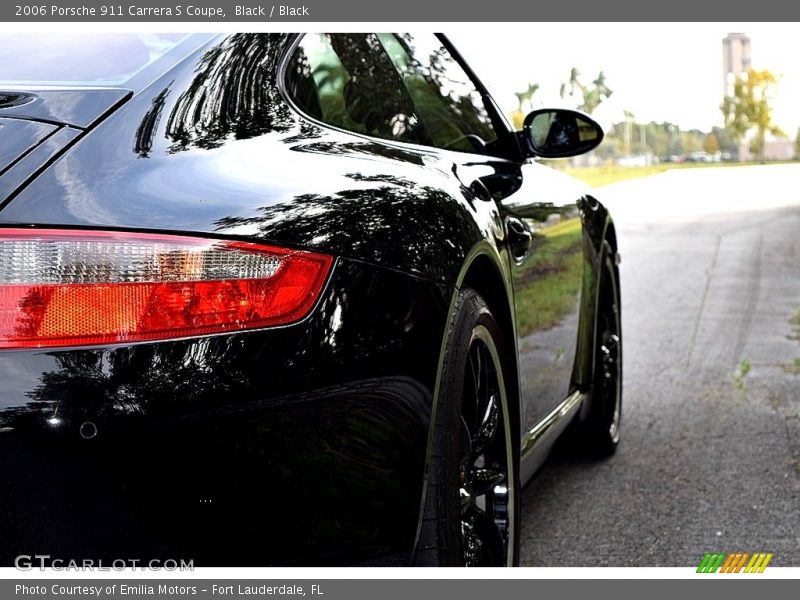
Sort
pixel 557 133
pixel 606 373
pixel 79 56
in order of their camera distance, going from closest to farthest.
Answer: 1. pixel 79 56
2. pixel 557 133
3. pixel 606 373

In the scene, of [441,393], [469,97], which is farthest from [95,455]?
[469,97]

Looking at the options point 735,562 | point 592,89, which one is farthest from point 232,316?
point 592,89

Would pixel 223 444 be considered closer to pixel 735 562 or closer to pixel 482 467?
pixel 482 467

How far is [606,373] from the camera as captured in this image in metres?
4.79

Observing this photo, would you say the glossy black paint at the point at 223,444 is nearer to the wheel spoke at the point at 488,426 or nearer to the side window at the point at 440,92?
the wheel spoke at the point at 488,426

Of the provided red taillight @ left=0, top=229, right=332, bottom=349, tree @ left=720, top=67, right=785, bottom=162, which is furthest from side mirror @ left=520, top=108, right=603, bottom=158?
tree @ left=720, top=67, right=785, bottom=162

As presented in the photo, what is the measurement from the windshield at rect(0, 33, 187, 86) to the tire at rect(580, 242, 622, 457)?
2.56 m

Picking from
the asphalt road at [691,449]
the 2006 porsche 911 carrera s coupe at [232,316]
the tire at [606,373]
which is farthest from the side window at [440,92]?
the asphalt road at [691,449]

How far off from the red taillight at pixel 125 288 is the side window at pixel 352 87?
2.43 ft

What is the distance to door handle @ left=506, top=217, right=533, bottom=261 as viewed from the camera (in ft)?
10.1

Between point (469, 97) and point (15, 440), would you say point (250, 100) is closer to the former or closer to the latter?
point (15, 440)

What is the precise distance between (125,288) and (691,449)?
361 centimetres

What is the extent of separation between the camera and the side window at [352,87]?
2582 mm

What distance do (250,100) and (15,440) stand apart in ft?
3.07
